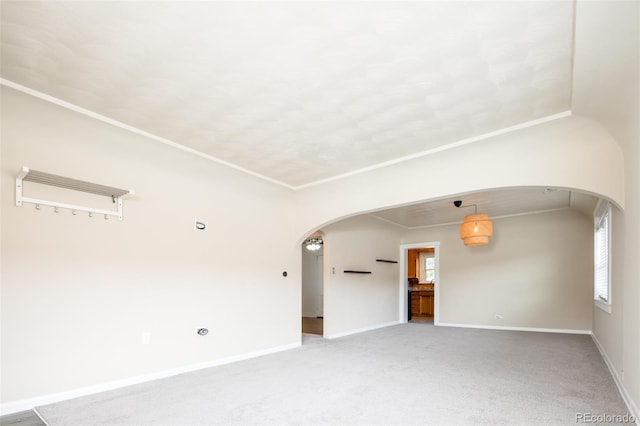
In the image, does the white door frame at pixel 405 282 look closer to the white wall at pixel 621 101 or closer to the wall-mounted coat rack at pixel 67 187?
the white wall at pixel 621 101

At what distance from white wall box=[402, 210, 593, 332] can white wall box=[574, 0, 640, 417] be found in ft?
13.3

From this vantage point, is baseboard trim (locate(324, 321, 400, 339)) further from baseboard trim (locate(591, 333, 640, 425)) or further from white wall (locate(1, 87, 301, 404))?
baseboard trim (locate(591, 333, 640, 425))

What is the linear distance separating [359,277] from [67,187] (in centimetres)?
564

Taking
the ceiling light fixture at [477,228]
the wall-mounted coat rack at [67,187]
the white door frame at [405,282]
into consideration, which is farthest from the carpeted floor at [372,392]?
the white door frame at [405,282]

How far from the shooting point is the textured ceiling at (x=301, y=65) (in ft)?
6.77

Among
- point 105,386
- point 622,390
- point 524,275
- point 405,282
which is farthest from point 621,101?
point 405,282

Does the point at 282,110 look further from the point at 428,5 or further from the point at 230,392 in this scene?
the point at 230,392

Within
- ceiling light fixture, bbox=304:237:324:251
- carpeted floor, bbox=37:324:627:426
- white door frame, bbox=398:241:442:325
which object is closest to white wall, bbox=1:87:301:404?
carpeted floor, bbox=37:324:627:426

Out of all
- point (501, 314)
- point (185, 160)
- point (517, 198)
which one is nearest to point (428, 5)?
point (185, 160)

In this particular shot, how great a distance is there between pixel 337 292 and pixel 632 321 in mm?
4666

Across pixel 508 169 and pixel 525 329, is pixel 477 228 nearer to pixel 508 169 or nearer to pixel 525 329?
pixel 508 169

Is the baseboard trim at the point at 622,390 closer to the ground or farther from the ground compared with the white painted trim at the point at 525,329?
farther from the ground

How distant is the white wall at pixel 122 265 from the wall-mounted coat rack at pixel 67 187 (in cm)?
6

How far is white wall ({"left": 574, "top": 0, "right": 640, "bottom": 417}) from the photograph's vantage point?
189 centimetres
